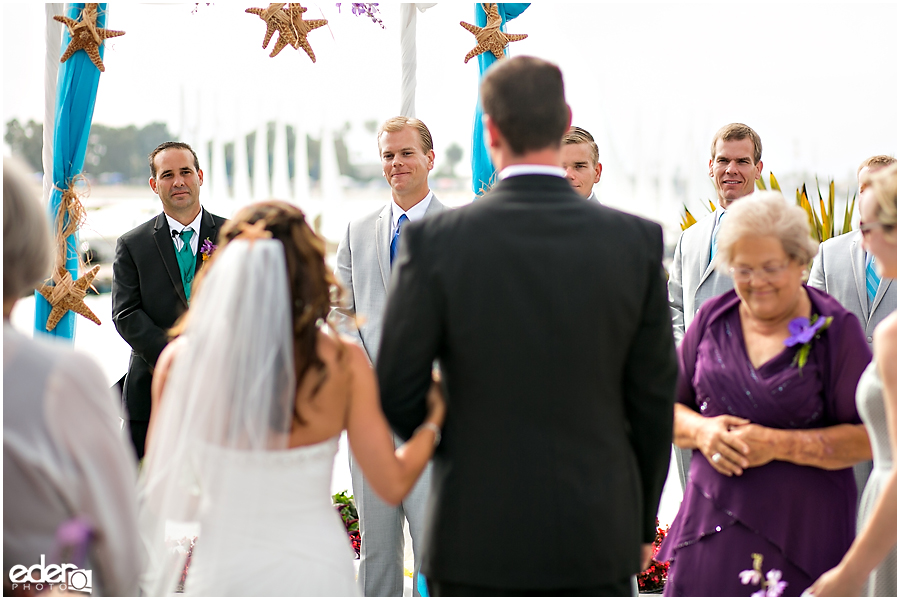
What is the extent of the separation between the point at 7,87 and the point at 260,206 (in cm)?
287

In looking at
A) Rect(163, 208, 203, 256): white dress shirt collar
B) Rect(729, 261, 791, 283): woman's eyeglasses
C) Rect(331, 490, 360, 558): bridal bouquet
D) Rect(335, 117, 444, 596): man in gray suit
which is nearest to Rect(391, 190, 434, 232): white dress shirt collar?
Rect(335, 117, 444, 596): man in gray suit

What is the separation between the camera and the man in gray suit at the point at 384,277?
3656 millimetres

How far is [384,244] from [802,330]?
1.98 m

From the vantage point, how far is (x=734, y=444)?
2309 millimetres

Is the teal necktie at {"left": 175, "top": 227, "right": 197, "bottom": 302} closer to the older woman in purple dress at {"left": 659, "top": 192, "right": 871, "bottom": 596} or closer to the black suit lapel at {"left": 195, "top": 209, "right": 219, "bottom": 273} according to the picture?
the black suit lapel at {"left": 195, "top": 209, "right": 219, "bottom": 273}

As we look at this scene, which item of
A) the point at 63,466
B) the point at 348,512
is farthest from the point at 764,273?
the point at 348,512

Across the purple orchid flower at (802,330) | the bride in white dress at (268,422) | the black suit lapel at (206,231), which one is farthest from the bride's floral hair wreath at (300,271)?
the black suit lapel at (206,231)

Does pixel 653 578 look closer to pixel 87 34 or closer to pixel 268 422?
pixel 268 422

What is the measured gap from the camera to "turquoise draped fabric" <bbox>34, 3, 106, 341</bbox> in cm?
404

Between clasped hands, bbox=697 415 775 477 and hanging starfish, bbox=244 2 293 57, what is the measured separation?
2529mm

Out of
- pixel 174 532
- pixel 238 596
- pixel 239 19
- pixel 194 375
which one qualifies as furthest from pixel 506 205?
pixel 239 19

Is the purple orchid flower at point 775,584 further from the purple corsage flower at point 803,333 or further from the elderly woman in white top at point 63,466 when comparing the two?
the elderly woman in white top at point 63,466

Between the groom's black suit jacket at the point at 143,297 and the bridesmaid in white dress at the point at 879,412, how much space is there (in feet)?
9.59

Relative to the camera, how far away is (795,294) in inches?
93.4
